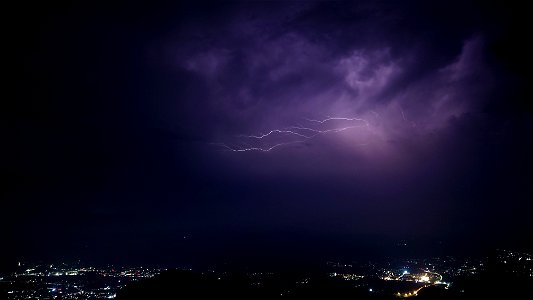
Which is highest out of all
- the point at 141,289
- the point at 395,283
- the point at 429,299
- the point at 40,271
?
the point at 141,289

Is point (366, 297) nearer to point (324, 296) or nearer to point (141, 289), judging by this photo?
point (324, 296)

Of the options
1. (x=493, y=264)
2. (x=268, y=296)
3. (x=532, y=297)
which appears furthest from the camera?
(x=493, y=264)

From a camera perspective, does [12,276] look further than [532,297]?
Yes

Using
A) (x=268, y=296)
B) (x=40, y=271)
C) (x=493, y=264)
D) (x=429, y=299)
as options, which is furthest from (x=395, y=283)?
(x=40, y=271)

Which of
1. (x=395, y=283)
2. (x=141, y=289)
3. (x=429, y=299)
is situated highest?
(x=141, y=289)

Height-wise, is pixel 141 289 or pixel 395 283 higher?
pixel 141 289

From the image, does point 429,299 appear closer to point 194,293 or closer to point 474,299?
point 474,299

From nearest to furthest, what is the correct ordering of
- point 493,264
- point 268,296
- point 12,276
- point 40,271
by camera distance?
1. point 268,296
2. point 493,264
3. point 12,276
4. point 40,271

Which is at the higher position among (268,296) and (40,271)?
(268,296)

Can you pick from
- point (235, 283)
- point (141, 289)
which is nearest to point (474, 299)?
point (235, 283)
